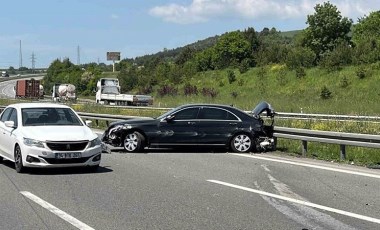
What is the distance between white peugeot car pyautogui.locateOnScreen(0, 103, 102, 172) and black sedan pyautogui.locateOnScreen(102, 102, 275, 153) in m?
3.36

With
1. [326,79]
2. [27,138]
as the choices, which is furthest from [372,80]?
[27,138]

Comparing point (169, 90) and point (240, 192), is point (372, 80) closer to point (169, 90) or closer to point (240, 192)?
point (169, 90)

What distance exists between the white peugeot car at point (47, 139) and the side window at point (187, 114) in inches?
157

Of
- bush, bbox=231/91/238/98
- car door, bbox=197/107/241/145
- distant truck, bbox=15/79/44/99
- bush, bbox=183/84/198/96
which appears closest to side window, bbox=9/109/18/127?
car door, bbox=197/107/241/145

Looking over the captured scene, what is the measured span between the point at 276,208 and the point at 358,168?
535 cm

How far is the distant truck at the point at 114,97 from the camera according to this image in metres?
53.5

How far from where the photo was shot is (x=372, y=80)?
48531 millimetres

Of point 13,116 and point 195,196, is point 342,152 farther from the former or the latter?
point 13,116

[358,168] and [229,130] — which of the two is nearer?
[358,168]

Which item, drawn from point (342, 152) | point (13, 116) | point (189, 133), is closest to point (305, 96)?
point (189, 133)

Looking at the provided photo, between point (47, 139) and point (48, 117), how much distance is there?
152cm

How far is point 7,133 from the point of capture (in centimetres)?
1250

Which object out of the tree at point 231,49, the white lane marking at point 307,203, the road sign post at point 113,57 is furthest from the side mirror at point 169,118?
the road sign post at point 113,57

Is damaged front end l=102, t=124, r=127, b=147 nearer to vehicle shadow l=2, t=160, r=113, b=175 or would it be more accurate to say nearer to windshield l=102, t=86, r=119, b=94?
vehicle shadow l=2, t=160, r=113, b=175
